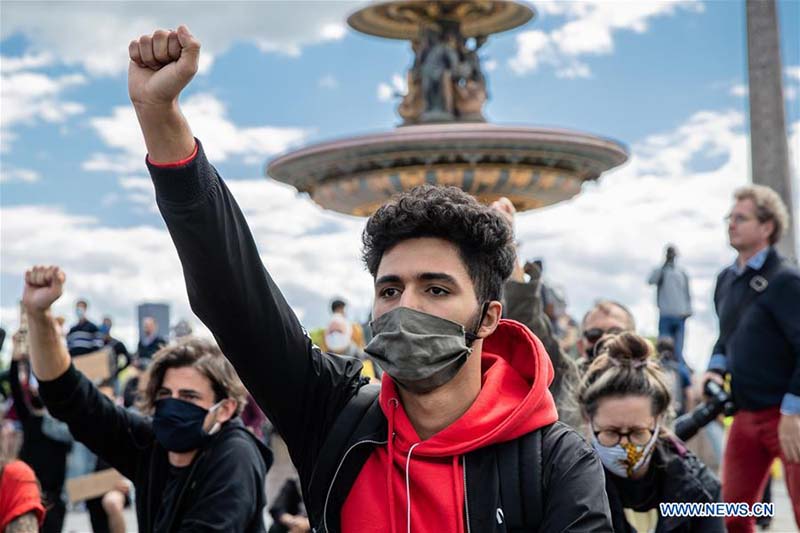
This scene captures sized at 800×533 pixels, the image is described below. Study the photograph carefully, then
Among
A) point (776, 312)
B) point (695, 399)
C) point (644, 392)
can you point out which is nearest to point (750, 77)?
point (695, 399)

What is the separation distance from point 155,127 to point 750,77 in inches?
745

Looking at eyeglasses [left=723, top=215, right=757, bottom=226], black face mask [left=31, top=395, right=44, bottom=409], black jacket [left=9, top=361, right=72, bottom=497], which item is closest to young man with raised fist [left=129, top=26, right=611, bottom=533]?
eyeglasses [left=723, top=215, right=757, bottom=226]

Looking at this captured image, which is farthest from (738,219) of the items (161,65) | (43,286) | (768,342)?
(161,65)

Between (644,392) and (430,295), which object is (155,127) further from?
(644,392)

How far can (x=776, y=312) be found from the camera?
7199 millimetres

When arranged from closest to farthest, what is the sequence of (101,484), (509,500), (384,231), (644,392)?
(509,500) < (384,231) < (644,392) < (101,484)

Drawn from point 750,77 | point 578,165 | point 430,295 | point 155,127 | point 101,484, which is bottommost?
point 101,484

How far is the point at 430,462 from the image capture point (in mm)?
3023

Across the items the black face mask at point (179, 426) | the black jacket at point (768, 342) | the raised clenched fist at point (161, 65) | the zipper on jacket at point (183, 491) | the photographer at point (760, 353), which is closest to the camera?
the raised clenched fist at point (161, 65)

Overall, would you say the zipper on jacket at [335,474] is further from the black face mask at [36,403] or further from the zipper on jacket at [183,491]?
the black face mask at [36,403]

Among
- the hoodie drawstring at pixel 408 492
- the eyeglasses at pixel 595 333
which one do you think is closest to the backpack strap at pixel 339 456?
the hoodie drawstring at pixel 408 492

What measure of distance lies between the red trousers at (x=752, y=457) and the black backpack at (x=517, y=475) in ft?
14.5

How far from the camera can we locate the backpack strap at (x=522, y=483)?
2.91m

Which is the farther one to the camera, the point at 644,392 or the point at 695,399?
the point at 695,399
